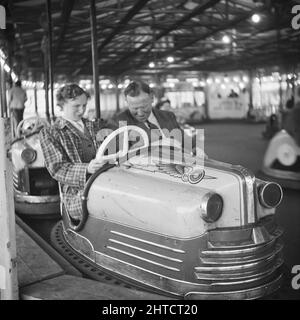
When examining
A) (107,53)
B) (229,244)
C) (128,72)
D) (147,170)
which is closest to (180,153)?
(147,170)

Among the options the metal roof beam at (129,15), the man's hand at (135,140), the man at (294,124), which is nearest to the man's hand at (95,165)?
the man's hand at (135,140)

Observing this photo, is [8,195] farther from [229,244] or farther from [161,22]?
[161,22]

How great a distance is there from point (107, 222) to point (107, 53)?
339 centimetres

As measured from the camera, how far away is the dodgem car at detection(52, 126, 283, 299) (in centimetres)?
125

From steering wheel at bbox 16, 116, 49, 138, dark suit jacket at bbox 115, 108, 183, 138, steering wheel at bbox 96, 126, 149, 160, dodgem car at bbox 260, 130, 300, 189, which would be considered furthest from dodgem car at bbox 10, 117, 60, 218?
dodgem car at bbox 260, 130, 300, 189

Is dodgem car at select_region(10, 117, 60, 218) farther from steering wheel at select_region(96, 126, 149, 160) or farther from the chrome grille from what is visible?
the chrome grille

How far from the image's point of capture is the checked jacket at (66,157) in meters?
1.66

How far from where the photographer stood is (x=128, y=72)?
20.0 ft

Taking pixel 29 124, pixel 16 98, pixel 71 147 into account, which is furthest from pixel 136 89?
pixel 29 124

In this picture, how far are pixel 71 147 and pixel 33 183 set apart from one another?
105 centimetres

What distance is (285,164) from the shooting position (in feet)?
11.6

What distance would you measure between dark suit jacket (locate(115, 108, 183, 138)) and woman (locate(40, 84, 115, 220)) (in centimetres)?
16

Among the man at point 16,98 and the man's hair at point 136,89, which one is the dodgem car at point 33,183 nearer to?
the man at point 16,98

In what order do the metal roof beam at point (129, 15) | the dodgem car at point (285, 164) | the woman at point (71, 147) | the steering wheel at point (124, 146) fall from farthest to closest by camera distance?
the dodgem car at point (285, 164) → the metal roof beam at point (129, 15) → the woman at point (71, 147) → the steering wheel at point (124, 146)
